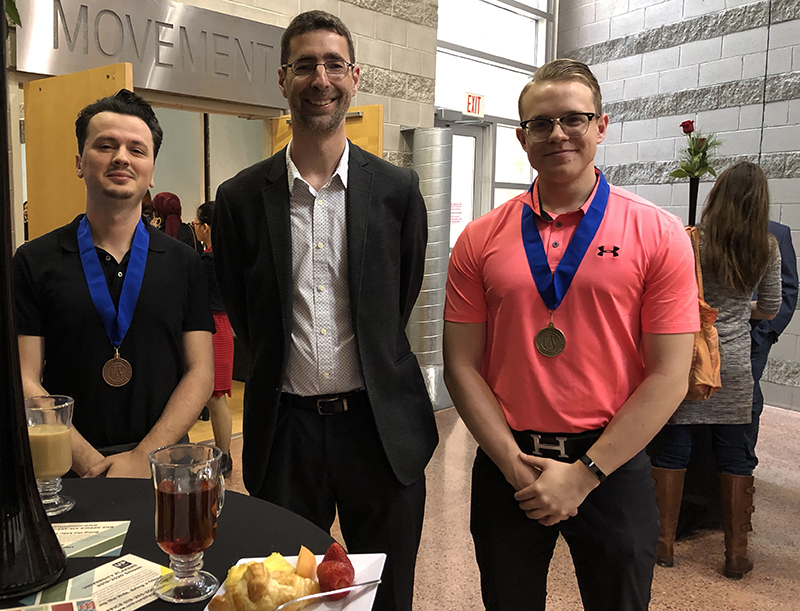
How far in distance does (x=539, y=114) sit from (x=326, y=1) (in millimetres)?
3676

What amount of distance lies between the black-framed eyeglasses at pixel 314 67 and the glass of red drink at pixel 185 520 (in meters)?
1.03

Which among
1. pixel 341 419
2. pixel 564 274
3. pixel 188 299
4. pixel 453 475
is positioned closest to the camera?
pixel 564 274

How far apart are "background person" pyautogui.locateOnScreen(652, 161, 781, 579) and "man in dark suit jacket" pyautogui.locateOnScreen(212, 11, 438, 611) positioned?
154 cm

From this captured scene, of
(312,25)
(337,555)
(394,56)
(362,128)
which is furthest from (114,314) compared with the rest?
(394,56)

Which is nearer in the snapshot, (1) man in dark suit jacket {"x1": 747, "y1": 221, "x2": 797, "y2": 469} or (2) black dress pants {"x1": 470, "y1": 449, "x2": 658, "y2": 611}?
(2) black dress pants {"x1": 470, "y1": 449, "x2": 658, "y2": 611}

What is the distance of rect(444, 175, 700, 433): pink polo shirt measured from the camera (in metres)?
1.50

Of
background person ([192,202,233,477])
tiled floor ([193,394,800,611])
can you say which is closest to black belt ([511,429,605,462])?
tiled floor ([193,394,800,611])

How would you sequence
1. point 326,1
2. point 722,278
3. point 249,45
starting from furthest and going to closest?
point 326,1 → point 249,45 → point 722,278

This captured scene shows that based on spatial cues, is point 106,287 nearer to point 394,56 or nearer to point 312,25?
point 312,25

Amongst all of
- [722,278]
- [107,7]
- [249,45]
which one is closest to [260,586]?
[722,278]

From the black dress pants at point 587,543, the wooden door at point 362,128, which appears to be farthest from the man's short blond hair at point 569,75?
the wooden door at point 362,128

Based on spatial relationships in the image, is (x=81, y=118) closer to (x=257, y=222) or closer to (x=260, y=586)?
(x=257, y=222)

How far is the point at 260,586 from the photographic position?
857 millimetres

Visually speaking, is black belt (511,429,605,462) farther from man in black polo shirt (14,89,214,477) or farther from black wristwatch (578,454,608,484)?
man in black polo shirt (14,89,214,477)
